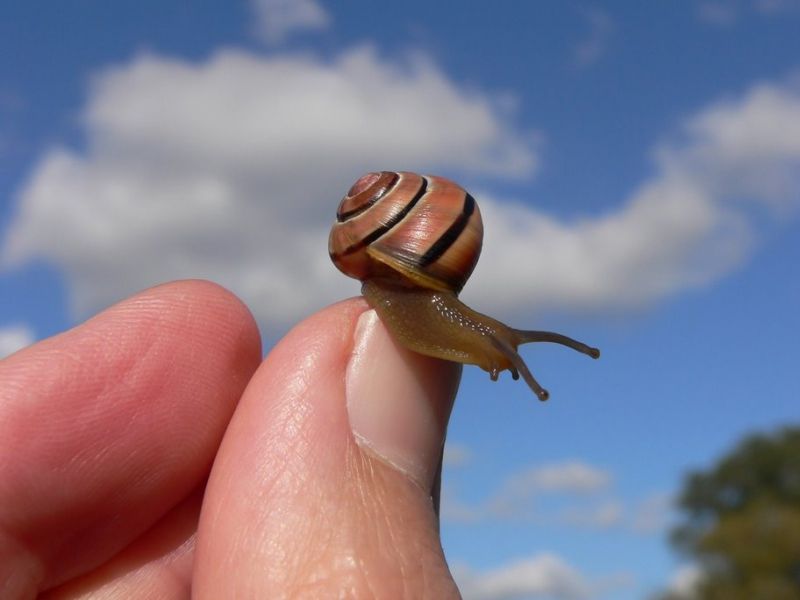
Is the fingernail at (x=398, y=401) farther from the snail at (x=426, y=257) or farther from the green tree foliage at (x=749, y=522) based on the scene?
the green tree foliage at (x=749, y=522)

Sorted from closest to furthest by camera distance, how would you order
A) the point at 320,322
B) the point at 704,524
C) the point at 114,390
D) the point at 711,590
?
the point at 320,322
the point at 114,390
the point at 711,590
the point at 704,524

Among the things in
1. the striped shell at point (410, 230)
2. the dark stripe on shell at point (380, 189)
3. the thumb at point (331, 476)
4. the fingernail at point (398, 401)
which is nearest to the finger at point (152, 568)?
the thumb at point (331, 476)

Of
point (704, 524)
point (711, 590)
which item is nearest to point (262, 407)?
point (711, 590)

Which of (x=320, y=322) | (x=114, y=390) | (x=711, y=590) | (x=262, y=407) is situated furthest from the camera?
(x=711, y=590)

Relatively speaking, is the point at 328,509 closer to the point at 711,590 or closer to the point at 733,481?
the point at 711,590

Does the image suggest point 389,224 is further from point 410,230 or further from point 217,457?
point 217,457

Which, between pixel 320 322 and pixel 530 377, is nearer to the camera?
pixel 320 322

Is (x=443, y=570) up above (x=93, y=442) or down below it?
below

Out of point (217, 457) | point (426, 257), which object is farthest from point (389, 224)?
point (217, 457)
